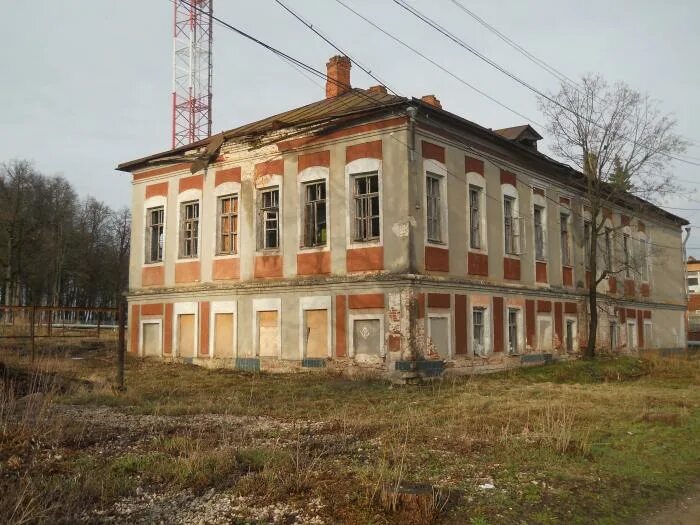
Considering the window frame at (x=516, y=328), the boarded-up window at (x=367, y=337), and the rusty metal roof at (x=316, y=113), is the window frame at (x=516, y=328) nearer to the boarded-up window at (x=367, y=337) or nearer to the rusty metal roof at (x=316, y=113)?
the boarded-up window at (x=367, y=337)

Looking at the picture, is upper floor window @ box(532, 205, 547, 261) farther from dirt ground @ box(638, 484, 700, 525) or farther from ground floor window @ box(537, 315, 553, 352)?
dirt ground @ box(638, 484, 700, 525)

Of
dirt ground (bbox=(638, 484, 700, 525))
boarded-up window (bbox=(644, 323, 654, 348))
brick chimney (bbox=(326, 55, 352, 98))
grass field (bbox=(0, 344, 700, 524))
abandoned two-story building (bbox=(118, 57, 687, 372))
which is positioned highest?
brick chimney (bbox=(326, 55, 352, 98))

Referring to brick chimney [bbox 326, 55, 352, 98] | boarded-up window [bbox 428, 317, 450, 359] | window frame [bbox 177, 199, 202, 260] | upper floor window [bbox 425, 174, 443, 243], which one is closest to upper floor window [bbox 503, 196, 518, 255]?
upper floor window [bbox 425, 174, 443, 243]

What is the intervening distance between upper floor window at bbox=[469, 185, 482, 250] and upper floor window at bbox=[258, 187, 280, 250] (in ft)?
19.5

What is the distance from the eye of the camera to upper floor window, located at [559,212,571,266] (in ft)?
79.7

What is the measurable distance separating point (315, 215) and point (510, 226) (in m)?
6.85

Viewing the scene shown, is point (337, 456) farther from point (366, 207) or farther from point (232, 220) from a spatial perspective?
point (232, 220)

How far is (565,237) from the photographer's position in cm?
2464

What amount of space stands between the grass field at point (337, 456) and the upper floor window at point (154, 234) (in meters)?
9.92

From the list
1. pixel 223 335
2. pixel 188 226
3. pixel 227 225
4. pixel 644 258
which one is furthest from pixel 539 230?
pixel 188 226

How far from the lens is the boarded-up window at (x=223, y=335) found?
787 inches

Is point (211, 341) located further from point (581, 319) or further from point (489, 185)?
point (581, 319)

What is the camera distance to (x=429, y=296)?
16875mm

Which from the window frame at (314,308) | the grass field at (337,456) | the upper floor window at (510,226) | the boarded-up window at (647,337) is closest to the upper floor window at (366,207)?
the window frame at (314,308)
